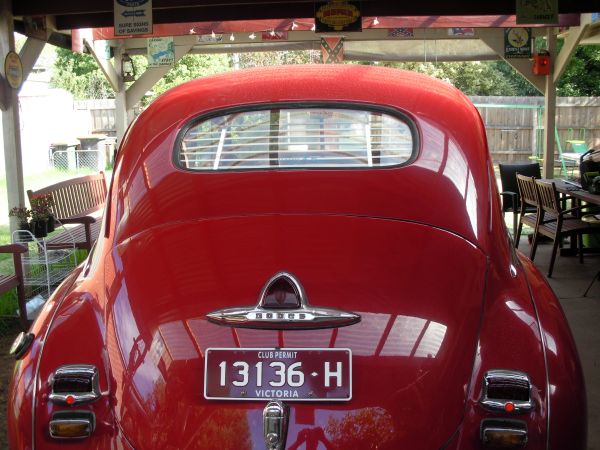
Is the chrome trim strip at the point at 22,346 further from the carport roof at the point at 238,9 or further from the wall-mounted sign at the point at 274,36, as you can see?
the wall-mounted sign at the point at 274,36

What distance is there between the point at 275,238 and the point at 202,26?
30.8 ft

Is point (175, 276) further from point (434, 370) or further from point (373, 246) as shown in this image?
point (434, 370)

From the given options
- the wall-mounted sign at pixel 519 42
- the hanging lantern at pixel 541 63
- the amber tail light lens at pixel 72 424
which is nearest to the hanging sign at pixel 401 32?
the wall-mounted sign at pixel 519 42

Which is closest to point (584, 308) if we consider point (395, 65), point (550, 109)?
point (550, 109)

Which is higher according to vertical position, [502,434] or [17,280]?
[502,434]

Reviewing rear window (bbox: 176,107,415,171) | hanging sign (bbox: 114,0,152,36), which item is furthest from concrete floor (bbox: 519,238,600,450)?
hanging sign (bbox: 114,0,152,36)

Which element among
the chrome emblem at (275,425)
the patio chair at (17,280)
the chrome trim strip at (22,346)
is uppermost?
the chrome trim strip at (22,346)

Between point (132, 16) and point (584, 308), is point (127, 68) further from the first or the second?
point (584, 308)

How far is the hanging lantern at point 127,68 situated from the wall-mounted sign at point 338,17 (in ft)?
15.8

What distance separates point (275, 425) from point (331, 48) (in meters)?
10.7

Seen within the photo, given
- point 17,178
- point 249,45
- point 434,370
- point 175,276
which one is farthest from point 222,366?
point 249,45

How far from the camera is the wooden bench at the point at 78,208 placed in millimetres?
7109

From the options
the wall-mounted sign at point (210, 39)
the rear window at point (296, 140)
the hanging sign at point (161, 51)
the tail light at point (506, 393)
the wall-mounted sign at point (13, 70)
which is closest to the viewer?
the tail light at point (506, 393)

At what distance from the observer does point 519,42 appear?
11.3 meters
